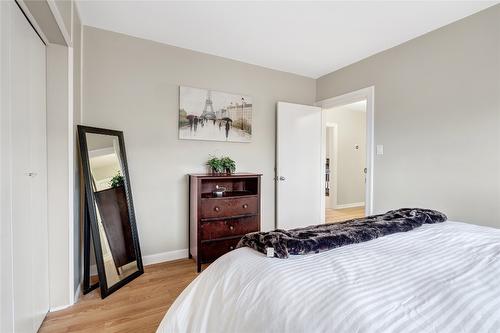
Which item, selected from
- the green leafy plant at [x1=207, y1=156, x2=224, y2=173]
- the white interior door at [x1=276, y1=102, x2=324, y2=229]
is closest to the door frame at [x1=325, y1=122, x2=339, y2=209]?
the white interior door at [x1=276, y1=102, x2=324, y2=229]

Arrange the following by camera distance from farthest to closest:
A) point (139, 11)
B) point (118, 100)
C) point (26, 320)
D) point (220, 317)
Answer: point (118, 100)
point (139, 11)
point (26, 320)
point (220, 317)

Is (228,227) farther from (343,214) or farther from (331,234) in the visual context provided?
(343,214)

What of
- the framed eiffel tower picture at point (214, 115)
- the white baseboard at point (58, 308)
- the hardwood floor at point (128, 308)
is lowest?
the hardwood floor at point (128, 308)

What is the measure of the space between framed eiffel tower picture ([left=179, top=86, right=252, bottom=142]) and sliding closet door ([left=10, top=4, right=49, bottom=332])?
1.32 m

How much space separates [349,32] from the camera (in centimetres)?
247

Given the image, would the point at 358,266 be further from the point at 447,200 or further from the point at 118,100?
the point at 118,100

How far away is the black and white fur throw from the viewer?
1.08 metres

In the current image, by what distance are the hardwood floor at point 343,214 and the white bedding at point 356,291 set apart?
12.3 feet

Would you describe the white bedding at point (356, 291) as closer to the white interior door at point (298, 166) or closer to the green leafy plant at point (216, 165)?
the green leafy plant at point (216, 165)

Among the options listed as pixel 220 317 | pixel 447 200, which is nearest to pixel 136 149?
pixel 220 317

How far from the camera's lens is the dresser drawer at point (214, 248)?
259 centimetres

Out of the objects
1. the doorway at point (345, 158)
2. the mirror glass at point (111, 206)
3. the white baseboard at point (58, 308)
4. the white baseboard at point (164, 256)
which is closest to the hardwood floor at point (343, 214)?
the doorway at point (345, 158)

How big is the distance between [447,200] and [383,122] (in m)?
1.04

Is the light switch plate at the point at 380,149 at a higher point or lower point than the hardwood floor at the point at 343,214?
higher
